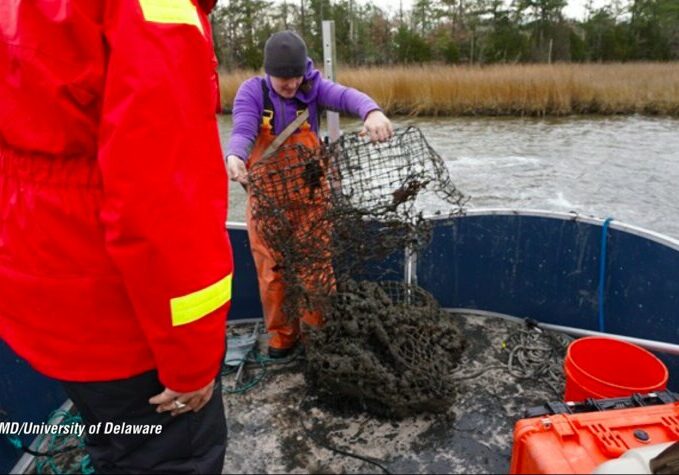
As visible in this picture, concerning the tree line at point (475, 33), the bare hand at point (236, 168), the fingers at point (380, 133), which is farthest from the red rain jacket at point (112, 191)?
the tree line at point (475, 33)

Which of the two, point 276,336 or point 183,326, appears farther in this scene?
point 276,336

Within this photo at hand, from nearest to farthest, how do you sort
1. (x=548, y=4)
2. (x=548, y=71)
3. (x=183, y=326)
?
(x=183, y=326)
(x=548, y=71)
(x=548, y=4)

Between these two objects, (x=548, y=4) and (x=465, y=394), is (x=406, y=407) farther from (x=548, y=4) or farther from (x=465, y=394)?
(x=548, y=4)

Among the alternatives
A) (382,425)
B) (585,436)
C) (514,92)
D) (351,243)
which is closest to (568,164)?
(514,92)

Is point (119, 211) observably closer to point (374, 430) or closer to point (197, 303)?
point (197, 303)

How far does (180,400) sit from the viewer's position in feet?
4.25

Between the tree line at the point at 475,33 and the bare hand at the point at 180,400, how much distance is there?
98.7 feet

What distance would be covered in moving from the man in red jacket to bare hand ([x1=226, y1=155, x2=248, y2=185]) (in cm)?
126

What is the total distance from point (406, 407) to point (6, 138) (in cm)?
196

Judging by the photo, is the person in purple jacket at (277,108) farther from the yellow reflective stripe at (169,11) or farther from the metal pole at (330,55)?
the yellow reflective stripe at (169,11)

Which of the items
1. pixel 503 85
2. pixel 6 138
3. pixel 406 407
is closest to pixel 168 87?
pixel 6 138

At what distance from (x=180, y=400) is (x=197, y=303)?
315mm

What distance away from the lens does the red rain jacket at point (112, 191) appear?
1.01 meters

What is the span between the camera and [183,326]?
1.15 meters
